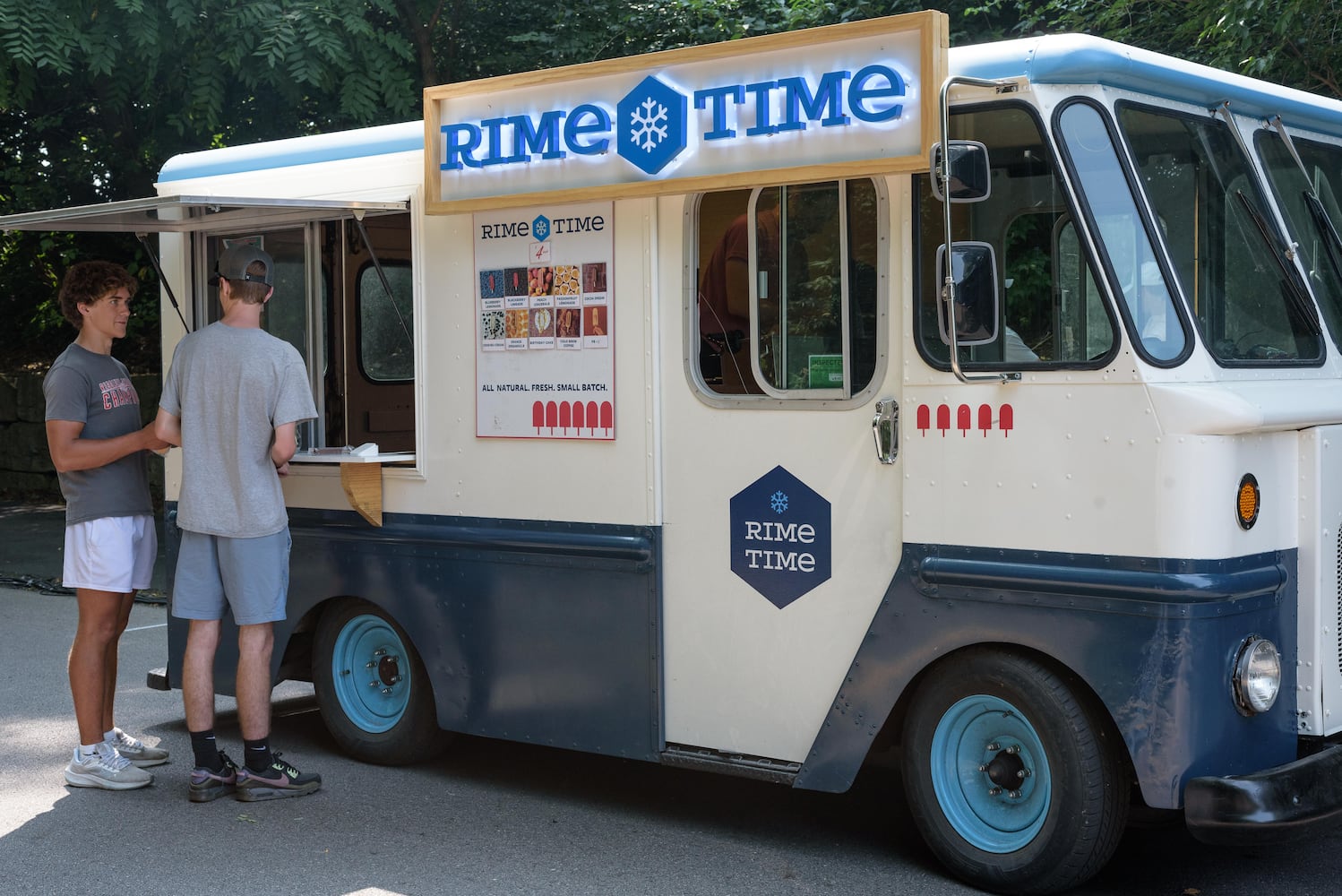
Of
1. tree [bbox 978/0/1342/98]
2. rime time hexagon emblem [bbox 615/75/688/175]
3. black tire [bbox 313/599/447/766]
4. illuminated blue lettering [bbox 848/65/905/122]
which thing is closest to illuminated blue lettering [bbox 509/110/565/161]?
rime time hexagon emblem [bbox 615/75/688/175]

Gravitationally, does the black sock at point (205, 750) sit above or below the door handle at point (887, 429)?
below

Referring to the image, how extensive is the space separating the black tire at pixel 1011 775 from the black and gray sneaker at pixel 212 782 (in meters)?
2.58

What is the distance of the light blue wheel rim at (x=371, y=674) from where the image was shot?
6309 millimetres

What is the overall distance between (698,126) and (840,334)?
2.72 feet

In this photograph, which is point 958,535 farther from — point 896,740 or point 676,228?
point 676,228

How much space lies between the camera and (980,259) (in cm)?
436

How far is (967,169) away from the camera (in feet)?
14.2

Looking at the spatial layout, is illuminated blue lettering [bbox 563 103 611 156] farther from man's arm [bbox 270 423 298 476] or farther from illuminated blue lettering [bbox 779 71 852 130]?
man's arm [bbox 270 423 298 476]

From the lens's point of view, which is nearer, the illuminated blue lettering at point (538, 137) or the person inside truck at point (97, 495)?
the illuminated blue lettering at point (538, 137)

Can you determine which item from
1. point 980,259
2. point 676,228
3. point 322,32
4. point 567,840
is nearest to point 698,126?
point 676,228

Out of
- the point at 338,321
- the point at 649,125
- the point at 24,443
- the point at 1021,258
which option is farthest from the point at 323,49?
the point at 24,443

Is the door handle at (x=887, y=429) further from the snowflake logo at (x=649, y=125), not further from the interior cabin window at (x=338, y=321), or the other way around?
the interior cabin window at (x=338, y=321)

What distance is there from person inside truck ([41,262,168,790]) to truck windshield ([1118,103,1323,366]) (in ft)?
11.9

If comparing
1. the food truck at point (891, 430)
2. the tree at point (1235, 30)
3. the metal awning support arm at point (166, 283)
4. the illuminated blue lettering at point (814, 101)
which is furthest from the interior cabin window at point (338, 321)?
the tree at point (1235, 30)
